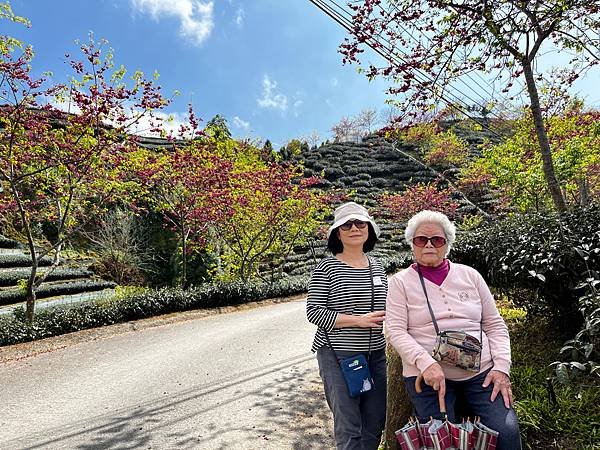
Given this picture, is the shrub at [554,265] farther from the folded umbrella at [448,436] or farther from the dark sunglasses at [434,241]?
the folded umbrella at [448,436]

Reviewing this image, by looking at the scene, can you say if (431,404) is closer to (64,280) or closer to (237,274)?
(237,274)

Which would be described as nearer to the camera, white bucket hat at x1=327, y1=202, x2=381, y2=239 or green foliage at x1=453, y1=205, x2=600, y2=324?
white bucket hat at x1=327, y1=202, x2=381, y2=239

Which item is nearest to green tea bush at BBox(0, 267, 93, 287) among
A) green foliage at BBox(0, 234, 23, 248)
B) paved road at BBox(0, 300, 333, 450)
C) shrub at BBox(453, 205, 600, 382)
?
green foliage at BBox(0, 234, 23, 248)

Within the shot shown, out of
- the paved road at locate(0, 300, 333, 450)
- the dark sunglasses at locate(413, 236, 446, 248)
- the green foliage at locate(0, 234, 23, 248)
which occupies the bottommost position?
the paved road at locate(0, 300, 333, 450)

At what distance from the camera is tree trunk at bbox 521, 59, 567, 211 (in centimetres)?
414

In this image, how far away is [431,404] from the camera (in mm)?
1842

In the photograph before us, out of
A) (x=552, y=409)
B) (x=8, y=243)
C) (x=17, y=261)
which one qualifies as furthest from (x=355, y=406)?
(x=8, y=243)

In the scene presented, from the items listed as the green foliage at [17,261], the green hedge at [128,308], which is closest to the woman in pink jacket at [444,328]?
the green hedge at [128,308]

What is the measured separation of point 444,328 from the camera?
6.15ft

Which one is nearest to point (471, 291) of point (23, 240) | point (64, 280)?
point (64, 280)

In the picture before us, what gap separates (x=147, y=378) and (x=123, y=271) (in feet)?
38.1

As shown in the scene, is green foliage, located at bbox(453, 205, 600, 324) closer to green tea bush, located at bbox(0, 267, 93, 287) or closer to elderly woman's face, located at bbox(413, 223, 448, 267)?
elderly woman's face, located at bbox(413, 223, 448, 267)

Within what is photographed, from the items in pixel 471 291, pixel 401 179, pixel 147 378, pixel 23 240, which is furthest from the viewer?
pixel 401 179

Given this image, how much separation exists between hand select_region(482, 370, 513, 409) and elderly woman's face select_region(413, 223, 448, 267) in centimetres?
58
